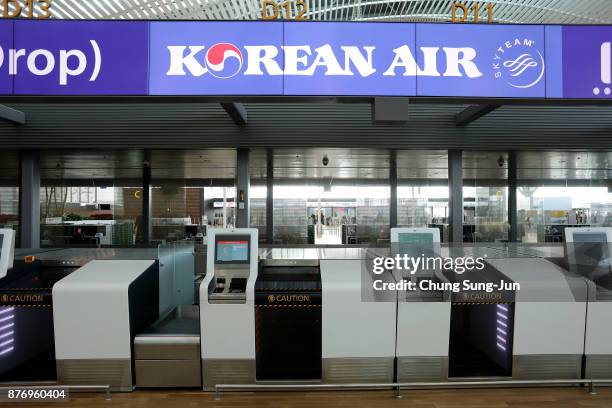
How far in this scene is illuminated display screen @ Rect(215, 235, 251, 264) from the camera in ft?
13.5

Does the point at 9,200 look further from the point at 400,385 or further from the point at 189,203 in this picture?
the point at 400,385

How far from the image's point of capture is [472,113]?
20.5ft

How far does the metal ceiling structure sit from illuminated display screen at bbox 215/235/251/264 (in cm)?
325

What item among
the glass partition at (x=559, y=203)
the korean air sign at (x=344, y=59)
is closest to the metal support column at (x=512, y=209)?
the glass partition at (x=559, y=203)

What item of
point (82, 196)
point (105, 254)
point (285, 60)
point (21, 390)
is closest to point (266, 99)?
point (285, 60)

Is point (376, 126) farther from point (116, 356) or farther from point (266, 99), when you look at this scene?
point (116, 356)

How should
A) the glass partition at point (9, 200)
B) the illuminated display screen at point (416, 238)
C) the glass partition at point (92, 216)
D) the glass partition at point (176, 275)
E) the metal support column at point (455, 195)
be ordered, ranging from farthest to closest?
the glass partition at point (9, 200) < the glass partition at point (92, 216) < the metal support column at point (455, 195) < the glass partition at point (176, 275) < the illuminated display screen at point (416, 238)

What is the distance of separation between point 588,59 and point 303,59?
8.34 feet

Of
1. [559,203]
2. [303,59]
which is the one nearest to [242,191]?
[303,59]

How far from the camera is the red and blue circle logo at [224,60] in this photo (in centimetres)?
347

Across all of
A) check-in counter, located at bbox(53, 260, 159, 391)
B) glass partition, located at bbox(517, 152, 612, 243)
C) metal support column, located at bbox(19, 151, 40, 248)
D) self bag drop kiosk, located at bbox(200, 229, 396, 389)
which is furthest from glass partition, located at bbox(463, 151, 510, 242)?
metal support column, located at bbox(19, 151, 40, 248)

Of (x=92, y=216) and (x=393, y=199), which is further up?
(x=393, y=199)

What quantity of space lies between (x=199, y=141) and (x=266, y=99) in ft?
11.6

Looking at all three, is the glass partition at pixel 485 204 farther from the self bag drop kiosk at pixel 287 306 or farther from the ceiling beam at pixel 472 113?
the self bag drop kiosk at pixel 287 306
